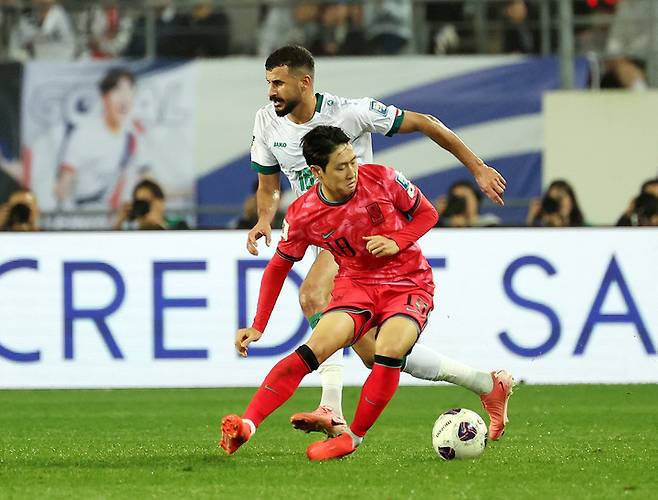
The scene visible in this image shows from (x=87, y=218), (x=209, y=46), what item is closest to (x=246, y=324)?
(x=87, y=218)

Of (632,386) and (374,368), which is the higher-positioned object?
(374,368)

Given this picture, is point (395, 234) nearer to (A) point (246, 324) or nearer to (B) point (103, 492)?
(B) point (103, 492)

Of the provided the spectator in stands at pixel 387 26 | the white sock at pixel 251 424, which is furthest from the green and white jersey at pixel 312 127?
the spectator in stands at pixel 387 26

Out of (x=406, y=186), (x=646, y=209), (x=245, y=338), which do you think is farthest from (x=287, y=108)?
(x=646, y=209)

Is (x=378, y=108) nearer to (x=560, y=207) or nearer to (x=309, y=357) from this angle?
(x=309, y=357)

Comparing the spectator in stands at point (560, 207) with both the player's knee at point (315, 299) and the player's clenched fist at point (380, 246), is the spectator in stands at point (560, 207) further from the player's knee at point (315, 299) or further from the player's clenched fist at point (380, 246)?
the player's clenched fist at point (380, 246)

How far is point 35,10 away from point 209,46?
76.1 inches

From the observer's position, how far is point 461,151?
26.1ft

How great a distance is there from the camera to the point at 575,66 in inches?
651

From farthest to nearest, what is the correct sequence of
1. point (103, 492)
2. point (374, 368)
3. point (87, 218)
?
1. point (87, 218)
2. point (374, 368)
3. point (103, 492)

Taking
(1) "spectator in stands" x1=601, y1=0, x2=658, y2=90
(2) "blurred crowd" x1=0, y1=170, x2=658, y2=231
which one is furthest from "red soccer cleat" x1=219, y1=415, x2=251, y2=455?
(1) "spectator in stands" x1=601, y1=0, x2=658, y2=90

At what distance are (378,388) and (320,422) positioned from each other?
0.51m

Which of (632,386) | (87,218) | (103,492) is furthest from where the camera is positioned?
(87,218)

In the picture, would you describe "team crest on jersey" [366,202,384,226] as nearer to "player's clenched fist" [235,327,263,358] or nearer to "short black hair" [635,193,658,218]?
"player's clenched fist" [235,327,263,358]
